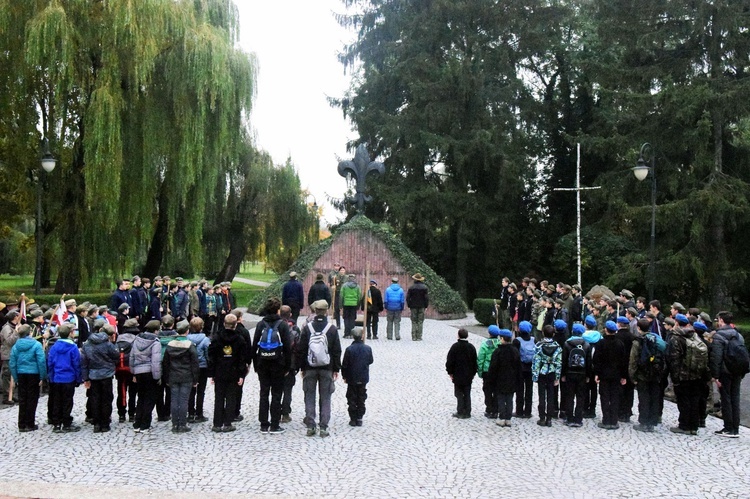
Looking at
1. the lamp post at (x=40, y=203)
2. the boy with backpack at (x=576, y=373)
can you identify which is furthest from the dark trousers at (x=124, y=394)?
the lamp post at (x=40, y=203)

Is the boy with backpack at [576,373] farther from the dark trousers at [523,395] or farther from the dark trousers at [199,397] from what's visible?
the dark trousers at [199,397]

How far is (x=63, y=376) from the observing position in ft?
27.9

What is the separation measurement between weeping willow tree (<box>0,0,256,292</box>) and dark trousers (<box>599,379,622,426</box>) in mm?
A: 14780

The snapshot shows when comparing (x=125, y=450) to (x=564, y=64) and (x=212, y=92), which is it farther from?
(x=564, y=64)

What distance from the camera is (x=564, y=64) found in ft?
113


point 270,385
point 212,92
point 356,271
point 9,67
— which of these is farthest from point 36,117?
point 270,385

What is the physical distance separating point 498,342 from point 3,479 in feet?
20.6

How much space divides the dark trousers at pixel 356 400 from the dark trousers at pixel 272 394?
977 mm

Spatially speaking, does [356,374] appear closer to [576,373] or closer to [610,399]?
[576,373]

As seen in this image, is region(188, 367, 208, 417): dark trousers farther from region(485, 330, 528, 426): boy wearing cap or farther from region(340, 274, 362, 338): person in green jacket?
region(340, 274, 362, 338): person in green jacket

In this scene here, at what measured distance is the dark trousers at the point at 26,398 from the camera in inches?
337

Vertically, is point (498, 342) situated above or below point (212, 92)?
below

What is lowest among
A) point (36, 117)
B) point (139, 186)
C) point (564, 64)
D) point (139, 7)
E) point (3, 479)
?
point (3, 479)

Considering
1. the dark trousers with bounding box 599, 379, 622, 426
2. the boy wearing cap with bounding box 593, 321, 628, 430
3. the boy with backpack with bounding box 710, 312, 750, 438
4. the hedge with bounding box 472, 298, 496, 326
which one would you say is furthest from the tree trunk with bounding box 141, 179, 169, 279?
the boy with backpack with bounding box 710, 312, 750, 438
